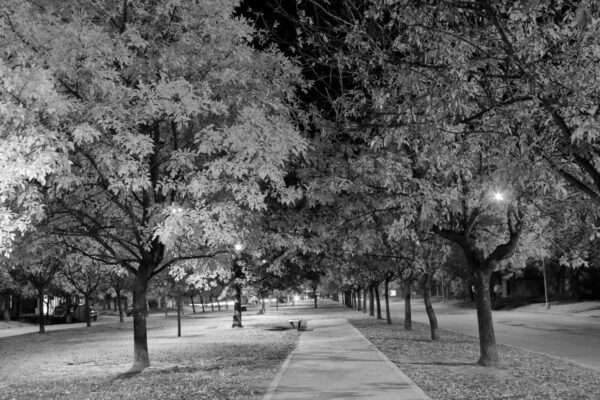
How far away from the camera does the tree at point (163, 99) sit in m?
9.35

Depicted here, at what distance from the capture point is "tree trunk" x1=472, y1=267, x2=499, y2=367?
13609 millimetres

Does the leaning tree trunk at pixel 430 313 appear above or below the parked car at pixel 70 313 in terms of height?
above

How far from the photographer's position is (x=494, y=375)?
12.1m

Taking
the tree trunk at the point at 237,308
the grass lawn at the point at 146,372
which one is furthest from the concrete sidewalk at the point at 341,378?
the tree trunk at the point at 237,308

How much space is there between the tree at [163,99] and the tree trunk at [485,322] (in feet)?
19.1

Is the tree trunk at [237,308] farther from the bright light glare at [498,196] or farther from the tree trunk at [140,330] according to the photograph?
the bright light glare at [498,196]

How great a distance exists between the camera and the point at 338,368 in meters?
13.1

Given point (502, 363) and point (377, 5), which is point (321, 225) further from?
point (377, 5)

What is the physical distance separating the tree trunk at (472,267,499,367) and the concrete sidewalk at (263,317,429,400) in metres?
2.33

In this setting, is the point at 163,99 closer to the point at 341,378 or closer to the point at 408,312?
the point at 341,378

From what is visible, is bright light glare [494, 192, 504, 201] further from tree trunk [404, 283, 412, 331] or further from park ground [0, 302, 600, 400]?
tree trunk [404, 283, 412, 331]

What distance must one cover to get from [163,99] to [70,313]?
44.9 m

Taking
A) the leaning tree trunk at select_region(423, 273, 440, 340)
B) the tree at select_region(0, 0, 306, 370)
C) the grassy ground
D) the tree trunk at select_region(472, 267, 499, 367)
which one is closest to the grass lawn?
the tree at select_region(0, 0, 306, 370)

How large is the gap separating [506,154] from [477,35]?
6.27ft
